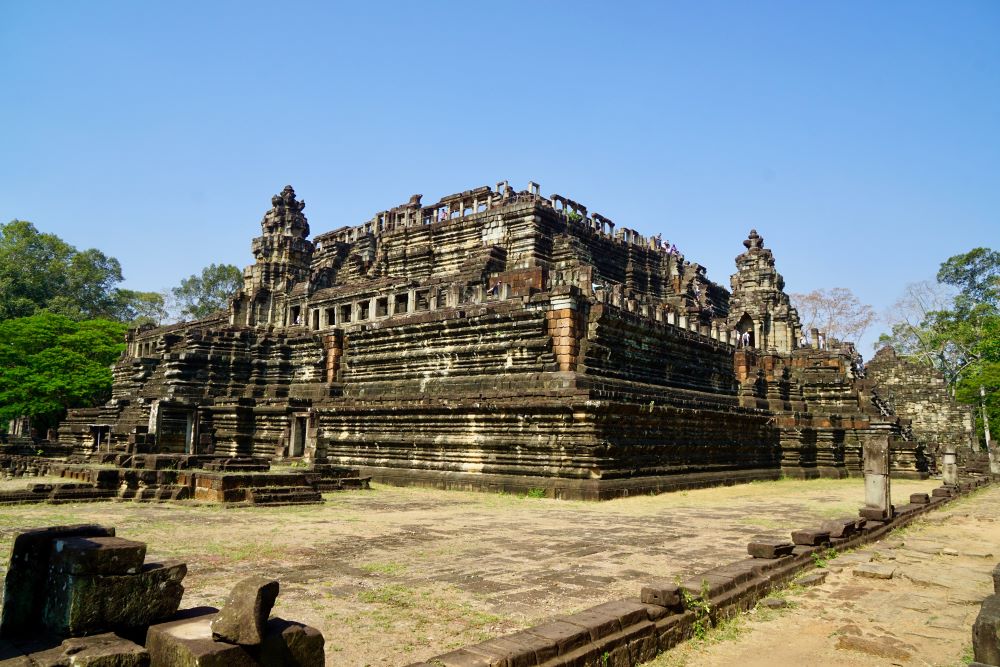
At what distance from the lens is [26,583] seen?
170 inches

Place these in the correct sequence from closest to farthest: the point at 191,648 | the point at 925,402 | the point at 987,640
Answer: the point at 191,648
the point at 987,640
the point at 925,402

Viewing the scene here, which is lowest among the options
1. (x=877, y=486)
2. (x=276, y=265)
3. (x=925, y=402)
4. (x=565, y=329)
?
(x=877, y=486)

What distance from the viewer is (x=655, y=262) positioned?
3941 centimetres

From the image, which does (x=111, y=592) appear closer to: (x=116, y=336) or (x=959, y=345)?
(x=116, y=336)

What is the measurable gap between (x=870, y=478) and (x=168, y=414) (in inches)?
1009

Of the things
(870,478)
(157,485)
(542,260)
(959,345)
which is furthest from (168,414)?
(959,345)

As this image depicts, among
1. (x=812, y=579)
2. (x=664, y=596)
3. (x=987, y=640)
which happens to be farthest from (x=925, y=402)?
(x=987, y=640)

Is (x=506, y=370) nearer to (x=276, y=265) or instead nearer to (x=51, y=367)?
(x=276, y=265)

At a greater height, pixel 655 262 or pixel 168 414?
pixel 655 262

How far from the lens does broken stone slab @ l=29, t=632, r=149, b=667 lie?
363 cm

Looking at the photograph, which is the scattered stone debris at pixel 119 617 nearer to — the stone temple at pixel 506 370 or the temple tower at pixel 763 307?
the stone temple at pixel 506 370

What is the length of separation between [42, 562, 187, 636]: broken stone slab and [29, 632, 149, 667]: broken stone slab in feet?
0.50

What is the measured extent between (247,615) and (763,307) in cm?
3501

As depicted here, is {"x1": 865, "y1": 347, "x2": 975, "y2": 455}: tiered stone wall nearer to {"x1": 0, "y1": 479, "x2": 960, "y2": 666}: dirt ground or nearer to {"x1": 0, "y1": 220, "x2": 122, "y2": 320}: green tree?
{"x1": 0, "y1": 479, "x2": 960, "y2": 666}: dirt ground
